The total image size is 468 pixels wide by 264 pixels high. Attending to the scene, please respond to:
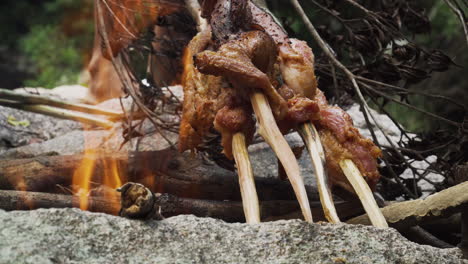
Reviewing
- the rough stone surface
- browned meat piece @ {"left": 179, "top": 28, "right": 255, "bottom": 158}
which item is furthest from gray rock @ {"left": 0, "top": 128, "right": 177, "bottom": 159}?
the rough stone surface

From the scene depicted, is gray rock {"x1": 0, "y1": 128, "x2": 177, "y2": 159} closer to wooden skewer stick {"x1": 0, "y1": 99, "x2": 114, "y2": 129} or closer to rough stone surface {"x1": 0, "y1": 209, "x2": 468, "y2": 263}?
wooden skewer stick {"x1": 0, "y1": 99, "x2": 114, "y2": 129}

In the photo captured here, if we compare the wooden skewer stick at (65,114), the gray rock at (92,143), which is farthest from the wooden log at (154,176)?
the wooden skewer stick at (65,114)

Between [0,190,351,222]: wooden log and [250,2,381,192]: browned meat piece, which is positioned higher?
[250,2,381,192]: browned meat piece

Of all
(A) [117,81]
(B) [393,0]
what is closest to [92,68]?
(A) [117,81]

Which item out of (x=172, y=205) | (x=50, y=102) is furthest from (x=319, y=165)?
(x=50, y=102)

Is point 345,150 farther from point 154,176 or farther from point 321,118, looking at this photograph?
point 154,176
